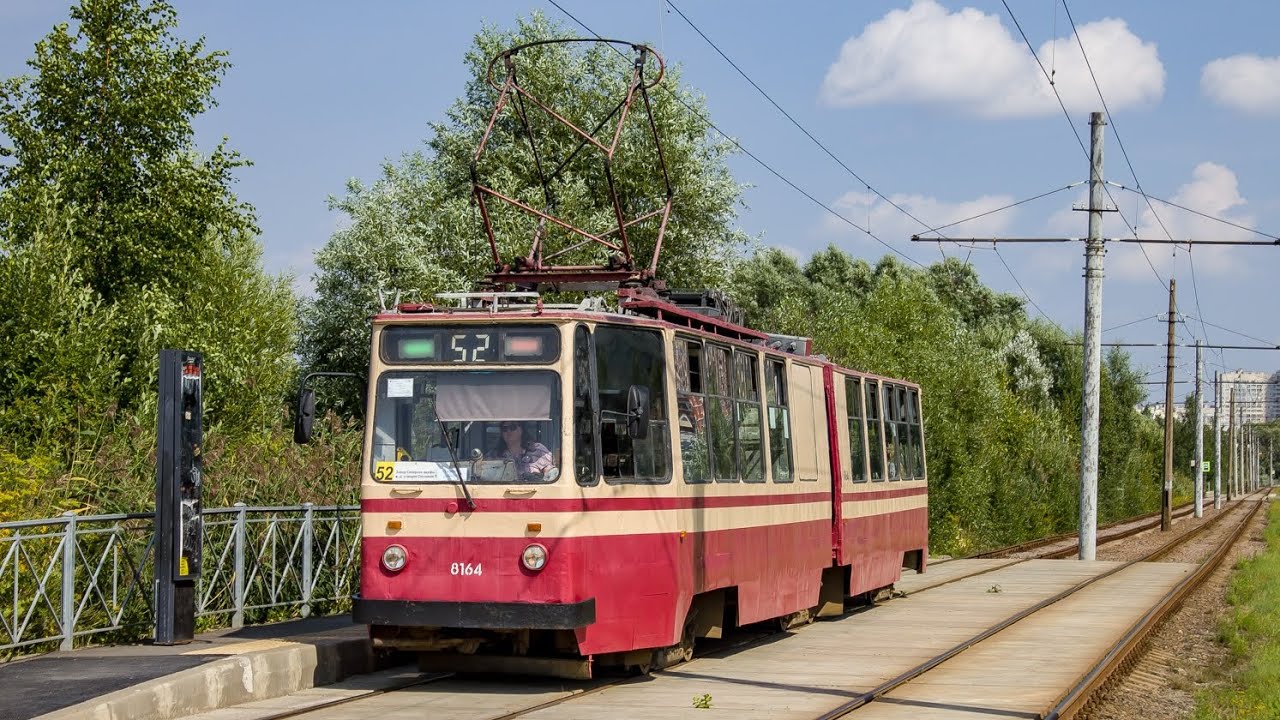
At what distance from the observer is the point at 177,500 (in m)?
13.6

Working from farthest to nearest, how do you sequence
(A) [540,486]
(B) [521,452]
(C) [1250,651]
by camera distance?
(C) [1250,651] → (B) [521,452] → (A) [540,486]

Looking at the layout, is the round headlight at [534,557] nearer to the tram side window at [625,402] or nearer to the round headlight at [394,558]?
the tram side window at [625,402]

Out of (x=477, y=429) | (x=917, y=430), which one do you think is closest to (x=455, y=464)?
(x=477, y=429)

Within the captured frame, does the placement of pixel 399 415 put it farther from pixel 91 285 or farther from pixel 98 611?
pixel 91 285

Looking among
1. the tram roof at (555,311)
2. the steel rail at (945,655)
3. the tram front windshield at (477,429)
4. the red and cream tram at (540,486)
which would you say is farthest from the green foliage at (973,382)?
the tram front windshield at (477,429)

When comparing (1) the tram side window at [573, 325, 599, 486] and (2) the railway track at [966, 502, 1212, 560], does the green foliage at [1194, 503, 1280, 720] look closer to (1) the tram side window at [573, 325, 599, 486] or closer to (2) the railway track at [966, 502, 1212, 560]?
(1) the tram side window at [573, 325, 599, 486]

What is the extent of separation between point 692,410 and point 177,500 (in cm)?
439

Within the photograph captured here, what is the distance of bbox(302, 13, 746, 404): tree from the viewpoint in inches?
1489

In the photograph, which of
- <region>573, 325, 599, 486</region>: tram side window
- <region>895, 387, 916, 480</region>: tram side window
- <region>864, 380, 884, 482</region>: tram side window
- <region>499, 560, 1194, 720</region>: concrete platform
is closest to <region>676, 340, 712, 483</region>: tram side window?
<region>573, 325, 599, 486</region>: tram side window

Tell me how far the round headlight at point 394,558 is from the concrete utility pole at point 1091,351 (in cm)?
2271

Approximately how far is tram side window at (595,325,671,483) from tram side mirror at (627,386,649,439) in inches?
13.9

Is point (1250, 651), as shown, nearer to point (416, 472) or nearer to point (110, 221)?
point (416, 472)

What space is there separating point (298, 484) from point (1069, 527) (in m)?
42.6

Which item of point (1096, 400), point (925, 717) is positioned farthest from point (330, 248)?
point (925, 717)
